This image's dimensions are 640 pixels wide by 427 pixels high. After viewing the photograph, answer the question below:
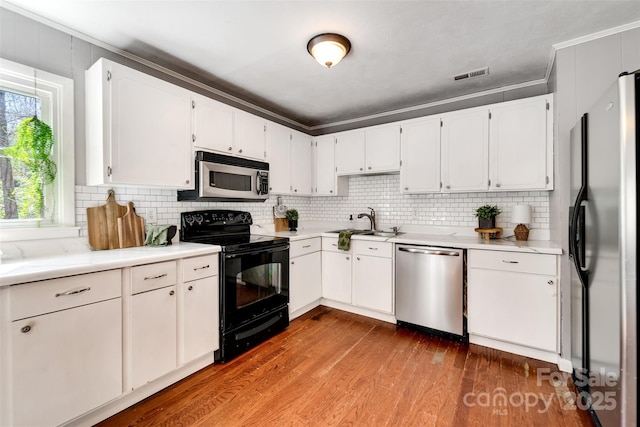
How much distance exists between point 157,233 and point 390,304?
2324 mm

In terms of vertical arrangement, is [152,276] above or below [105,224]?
below

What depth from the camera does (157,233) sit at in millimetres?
2266

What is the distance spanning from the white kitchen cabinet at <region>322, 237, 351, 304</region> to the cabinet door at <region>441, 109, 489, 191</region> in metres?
1.37

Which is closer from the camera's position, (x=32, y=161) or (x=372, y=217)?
(x=32, y=161)

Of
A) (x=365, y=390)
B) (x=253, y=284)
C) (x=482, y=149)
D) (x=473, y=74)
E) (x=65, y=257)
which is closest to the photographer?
(x=65, y=257)

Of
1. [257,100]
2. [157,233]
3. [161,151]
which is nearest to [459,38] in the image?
[257,100]

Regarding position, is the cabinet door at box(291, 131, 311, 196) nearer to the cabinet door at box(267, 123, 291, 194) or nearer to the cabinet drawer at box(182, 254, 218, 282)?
the cabinet door at box(267, 123, 291, 194)

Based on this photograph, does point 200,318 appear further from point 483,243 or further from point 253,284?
point 483,243

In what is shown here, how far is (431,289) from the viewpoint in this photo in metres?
2.74

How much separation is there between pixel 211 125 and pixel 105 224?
1.19 meters

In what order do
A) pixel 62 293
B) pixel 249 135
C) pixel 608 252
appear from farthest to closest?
1. pixel 249 135
2. pixel 62 293
3. pixel 608 252

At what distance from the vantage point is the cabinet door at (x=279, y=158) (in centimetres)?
331

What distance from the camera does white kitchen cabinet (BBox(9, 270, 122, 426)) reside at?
4.48ft

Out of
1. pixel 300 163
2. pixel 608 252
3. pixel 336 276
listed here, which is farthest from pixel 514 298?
pixel 300 163
